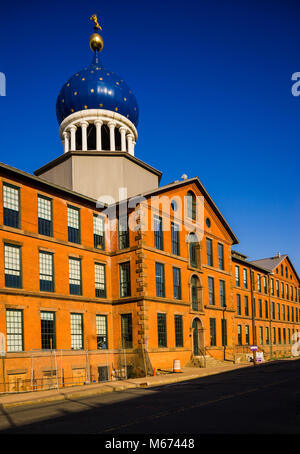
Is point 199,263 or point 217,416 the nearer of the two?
point 217,416

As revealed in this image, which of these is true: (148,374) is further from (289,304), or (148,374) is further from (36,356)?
(289,304)

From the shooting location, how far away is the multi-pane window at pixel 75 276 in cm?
3089

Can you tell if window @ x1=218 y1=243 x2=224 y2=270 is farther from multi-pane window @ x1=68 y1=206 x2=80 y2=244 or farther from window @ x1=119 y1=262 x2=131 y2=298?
multi-pane window @ x1=68 y1=206 x2=80 y2=244

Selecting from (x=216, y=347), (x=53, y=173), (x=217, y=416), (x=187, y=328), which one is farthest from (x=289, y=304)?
(x=217, y=416)

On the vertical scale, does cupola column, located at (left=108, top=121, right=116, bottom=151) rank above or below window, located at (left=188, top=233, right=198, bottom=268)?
above

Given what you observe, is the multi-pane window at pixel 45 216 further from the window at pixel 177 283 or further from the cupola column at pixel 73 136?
the cupola column at pixel 73 136

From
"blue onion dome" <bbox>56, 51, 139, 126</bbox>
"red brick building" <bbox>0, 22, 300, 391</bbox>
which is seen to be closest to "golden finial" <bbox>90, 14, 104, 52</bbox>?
"red brick building" <bbox>0, 22, 300, 391</bbox>

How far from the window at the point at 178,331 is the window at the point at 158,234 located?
19.5ft

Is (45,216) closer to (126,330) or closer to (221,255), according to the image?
(126,330)

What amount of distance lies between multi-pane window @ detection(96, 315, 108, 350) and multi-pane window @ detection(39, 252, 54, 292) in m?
5.36

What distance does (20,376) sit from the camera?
84.5 feet

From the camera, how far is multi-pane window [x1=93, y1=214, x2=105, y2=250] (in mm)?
33781
